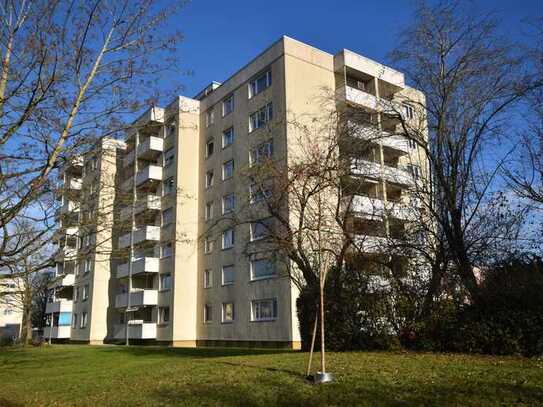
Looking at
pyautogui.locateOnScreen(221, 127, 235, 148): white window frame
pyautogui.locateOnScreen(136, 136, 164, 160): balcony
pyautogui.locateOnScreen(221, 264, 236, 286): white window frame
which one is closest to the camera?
pyautogui.locateOnScreen(221, 264, 236, 286): white window frame

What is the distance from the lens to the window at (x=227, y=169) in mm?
36781

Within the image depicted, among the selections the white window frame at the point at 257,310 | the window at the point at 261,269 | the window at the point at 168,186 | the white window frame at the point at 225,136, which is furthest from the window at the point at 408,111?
the window at the point at 168,186

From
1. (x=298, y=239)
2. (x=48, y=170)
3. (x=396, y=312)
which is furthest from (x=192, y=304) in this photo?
(x=48, y=170)

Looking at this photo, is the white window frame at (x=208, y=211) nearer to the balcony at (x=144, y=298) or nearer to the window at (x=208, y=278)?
the window at (x=208, y=278)

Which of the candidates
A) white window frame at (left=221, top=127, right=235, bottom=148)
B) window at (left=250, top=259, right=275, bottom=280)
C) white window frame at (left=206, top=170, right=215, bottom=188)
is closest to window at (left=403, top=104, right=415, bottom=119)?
window at (left=250, top=259, right=275, bottom=280)

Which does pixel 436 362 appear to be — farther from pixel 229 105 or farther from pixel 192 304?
pixel 229 105

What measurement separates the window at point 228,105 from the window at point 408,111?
787 inches

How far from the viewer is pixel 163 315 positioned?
1503 inches

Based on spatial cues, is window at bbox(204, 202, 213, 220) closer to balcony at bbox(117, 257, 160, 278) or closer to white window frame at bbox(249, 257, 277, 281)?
balcony at bbox(117, 257, 160, 278)

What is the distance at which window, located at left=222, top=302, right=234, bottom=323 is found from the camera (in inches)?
1314

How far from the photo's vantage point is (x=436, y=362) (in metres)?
11.6

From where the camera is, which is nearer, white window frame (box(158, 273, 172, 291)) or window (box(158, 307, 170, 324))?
window (box(158, 307, 170, 324))

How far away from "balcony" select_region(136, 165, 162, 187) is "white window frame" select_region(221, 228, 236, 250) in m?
9.22

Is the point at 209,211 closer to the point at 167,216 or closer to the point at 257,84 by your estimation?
the point at 167,216
